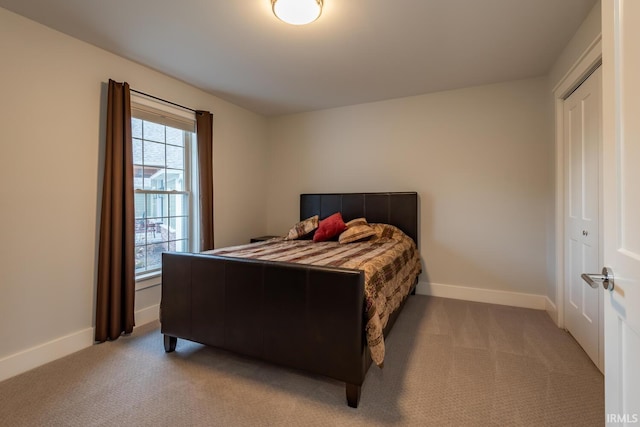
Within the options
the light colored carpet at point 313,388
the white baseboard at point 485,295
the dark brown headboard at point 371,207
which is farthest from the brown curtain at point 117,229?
the white baseboard at point 485,295

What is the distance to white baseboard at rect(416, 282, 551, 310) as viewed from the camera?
312 cm

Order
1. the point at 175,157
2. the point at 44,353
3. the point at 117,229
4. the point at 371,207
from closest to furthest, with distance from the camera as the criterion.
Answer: the point at 44,353 → the point at 117,229 → the point at 175,157 → the point at 371,207

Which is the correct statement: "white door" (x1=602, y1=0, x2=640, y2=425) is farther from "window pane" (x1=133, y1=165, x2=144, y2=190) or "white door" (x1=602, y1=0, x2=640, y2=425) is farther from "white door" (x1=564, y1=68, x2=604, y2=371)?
"window pane" (x1=133, y1=165, x2=144, y2=190)

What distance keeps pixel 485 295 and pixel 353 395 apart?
94.5 inches

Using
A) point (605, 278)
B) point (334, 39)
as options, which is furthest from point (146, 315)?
point (605, 278)

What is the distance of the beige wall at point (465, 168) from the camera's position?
10.2 ft

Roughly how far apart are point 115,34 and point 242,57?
3.14 feet

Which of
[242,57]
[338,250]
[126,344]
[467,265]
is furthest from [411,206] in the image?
[126,344]

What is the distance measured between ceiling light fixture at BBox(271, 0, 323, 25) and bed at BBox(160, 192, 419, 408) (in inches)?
62.8

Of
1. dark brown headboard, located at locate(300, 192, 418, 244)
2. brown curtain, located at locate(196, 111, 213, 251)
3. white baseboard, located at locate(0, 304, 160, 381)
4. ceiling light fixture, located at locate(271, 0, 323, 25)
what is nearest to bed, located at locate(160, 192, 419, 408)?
white baseboard, located at locate(0, 304, 160, 381)

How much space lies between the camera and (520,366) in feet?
6.65

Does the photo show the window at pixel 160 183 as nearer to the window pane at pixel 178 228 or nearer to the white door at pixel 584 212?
the window pane at pixel 178 228

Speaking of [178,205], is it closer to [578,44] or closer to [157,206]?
[157,206]

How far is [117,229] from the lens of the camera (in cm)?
245
